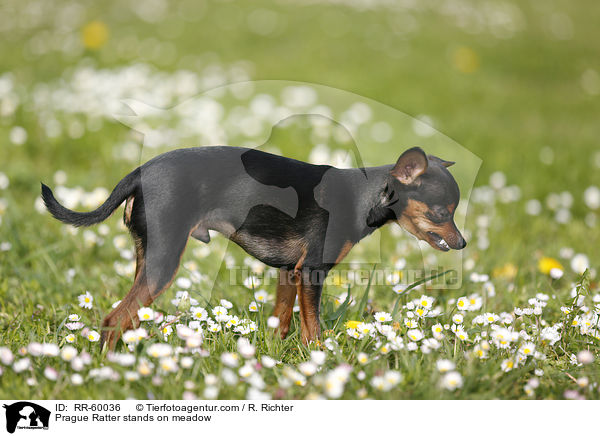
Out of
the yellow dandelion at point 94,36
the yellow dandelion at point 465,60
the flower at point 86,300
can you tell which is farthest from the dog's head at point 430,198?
the yellow dandelion at point 94,36

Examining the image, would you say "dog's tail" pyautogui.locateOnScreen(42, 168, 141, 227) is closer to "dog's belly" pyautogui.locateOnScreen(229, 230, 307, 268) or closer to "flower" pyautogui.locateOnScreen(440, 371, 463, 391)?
"dog's belly" pyautogui.locateOnScreen(229, 230, 307, 268)

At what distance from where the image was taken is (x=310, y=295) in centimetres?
318

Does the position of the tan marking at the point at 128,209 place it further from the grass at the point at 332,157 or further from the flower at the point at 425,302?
the flower at the point at 425,302

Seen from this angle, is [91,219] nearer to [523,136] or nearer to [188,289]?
[188,289]

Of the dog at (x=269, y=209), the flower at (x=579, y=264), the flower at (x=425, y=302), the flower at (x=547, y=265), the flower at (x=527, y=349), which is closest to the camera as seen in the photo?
the dog at (x=269, y=209)

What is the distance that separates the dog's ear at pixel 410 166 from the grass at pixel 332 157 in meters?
0.74

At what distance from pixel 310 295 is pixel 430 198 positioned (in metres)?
0.87

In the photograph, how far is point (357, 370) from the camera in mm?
3148

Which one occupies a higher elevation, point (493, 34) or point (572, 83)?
point (493, 34)

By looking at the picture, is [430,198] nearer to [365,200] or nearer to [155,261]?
[365,200]

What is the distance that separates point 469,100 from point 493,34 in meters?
4.15
